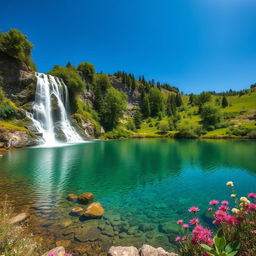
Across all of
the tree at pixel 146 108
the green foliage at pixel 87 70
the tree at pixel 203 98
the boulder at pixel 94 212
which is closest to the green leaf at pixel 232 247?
the boulder at pixel 94 212

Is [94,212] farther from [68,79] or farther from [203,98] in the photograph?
[203,98]

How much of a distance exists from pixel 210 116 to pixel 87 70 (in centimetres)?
6951

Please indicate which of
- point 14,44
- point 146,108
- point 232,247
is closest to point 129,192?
point 232,247

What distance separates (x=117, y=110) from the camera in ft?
256

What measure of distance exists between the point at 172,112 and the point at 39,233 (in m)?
110

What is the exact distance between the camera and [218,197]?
1021 cm

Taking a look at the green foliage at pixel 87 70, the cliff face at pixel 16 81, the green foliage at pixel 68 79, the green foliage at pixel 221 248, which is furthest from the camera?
the green foliage at pixel 87 70

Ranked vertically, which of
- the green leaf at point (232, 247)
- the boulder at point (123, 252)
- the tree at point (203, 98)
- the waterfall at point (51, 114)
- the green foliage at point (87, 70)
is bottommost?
the boulder at point (123, 252)

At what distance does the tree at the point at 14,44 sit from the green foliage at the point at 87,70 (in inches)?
1453

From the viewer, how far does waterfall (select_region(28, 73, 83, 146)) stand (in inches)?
1758

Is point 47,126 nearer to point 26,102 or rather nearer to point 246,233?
point 26,102

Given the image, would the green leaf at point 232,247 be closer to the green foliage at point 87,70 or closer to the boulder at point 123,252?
the boulder at point 123,252

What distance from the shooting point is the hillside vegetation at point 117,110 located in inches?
1823

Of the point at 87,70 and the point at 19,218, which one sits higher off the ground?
the point at 87,70
